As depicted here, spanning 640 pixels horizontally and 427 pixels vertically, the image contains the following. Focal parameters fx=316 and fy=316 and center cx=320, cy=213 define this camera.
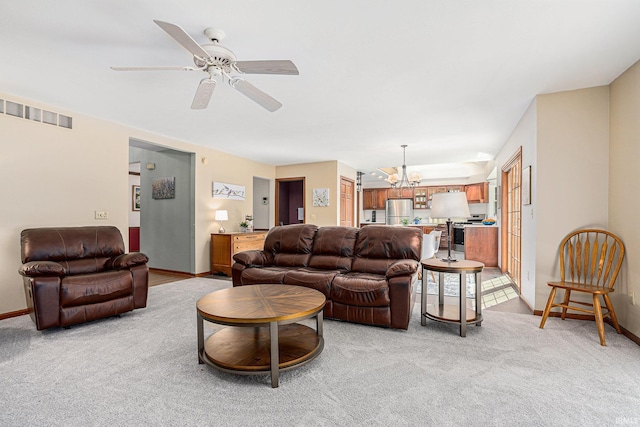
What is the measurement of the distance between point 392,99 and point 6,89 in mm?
4133

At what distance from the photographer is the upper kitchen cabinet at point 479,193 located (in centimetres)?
920

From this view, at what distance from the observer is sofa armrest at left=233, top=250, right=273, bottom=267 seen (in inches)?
151

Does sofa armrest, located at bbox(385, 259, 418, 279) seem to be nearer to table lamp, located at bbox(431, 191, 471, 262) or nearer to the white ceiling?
table lamp, located at bbox(431, 191, 471, 262)

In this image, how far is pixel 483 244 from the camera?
6715 millimetres

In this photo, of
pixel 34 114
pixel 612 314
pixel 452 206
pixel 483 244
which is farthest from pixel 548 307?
pixel 34 114

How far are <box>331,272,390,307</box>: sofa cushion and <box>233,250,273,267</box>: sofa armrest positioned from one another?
1.18 meters

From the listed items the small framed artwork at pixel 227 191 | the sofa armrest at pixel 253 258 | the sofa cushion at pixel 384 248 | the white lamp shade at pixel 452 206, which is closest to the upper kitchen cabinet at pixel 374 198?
the small framed artwork at pixel 227 191

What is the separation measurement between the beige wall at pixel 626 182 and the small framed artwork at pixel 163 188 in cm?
635

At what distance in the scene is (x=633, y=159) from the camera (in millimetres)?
2818

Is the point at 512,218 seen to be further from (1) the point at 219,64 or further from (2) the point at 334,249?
(1) the point at 219,64

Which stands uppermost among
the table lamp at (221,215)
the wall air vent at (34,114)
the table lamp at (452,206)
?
the wall air vent at (34,114)

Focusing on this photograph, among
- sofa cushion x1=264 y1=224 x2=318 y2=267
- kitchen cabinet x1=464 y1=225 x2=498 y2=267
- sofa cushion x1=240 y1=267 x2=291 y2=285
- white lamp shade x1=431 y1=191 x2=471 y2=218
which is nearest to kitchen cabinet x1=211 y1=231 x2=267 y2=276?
sofa cushion x1=264 y1=224 x2=318 y2=267

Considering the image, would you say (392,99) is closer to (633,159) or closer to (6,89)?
(633,159)

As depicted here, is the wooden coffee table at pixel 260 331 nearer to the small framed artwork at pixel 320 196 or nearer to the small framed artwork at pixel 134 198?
the small framed artwork at pixel 320 196
